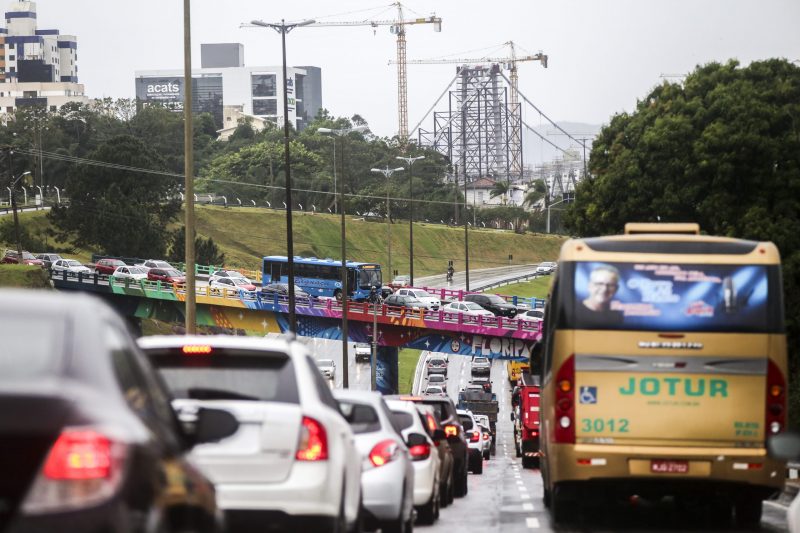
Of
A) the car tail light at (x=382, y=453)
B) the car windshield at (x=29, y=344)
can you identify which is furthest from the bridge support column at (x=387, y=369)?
the car windshield at (x=29, y=344)

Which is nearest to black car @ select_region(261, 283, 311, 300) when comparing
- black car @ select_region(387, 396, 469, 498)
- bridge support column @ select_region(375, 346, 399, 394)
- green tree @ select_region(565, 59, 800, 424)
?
bridge support column @ select_region(375, 346, 399, 394)

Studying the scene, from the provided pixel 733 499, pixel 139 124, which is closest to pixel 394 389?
pixel 733 499

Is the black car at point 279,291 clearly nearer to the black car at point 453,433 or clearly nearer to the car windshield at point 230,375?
the black car at point 453,433

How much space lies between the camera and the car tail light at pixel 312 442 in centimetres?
953

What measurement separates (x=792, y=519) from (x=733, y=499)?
7339 millimetres

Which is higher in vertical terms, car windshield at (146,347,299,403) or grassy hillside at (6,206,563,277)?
car windshield at (146,347,299,403)

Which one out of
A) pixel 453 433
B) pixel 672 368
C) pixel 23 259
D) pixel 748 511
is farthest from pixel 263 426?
pixel 23 259

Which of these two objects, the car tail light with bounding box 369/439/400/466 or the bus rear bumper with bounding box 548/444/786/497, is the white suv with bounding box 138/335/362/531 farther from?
the bus rear bumper with bounding box 548/444/786/497

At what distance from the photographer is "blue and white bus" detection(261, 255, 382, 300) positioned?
96438 millimetres

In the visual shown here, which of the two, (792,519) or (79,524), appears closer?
(79,524)

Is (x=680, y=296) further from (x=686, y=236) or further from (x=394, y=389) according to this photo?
(x=394, y=389)

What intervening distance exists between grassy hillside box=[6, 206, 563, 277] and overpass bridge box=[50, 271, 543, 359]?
50619mm

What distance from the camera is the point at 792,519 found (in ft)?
32.7

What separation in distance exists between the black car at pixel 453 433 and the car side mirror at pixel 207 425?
16.8 meters
